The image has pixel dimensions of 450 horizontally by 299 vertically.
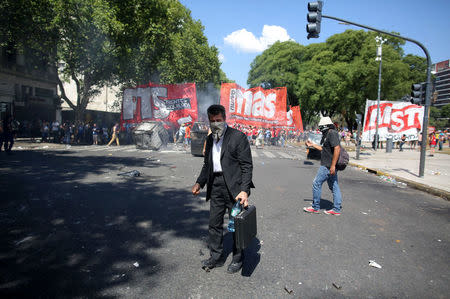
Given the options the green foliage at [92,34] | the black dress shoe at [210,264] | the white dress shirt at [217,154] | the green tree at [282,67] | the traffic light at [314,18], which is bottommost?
the black dress shoe at [210,264]

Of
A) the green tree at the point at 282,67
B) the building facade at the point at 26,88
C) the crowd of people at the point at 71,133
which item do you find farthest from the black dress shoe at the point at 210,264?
the green tree at the point at 282,67

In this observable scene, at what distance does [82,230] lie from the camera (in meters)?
4.16

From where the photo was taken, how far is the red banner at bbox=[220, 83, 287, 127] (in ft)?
48.3

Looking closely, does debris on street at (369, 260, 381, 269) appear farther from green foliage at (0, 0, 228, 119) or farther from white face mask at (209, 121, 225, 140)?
green foliage at (0, 0, 228, 119)

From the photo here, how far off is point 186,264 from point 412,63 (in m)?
46.3

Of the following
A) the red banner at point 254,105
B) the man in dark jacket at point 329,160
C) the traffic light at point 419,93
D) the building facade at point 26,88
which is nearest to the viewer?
the man in dark jacket at point 329,160

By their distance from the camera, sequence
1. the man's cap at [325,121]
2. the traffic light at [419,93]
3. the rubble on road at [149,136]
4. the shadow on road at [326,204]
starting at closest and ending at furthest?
the man's cap at [325,121], the shadow on road at [326,204], the traffic light at [419,93], the rubble on road at [149,136]

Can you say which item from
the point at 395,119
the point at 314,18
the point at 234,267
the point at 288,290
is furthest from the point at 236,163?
the point at 395,119

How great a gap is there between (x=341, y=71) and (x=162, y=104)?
21.0 m

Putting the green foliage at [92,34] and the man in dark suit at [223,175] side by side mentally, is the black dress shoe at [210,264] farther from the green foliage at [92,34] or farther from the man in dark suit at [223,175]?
the green foliage at [92,34]

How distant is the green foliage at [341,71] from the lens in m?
27.8

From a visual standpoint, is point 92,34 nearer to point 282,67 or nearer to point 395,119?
point 395,119

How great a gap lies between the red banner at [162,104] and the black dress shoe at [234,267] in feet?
46.1

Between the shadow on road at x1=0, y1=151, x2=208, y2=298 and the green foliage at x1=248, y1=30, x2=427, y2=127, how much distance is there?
2646cm
